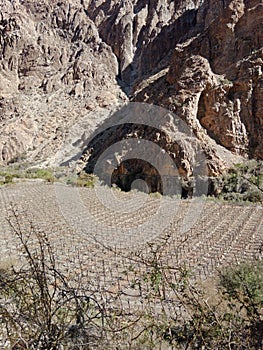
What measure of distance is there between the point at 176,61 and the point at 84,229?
1849 cm

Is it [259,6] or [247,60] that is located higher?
[259,6]

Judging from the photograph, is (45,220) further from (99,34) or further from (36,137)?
(99,34)

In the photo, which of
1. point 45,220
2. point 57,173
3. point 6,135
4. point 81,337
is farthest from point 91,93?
point 81,337

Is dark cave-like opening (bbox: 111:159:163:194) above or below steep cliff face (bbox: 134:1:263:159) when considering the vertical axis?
below

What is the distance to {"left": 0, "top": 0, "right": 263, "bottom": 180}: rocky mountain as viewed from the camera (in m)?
18.3

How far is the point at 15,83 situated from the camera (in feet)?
115

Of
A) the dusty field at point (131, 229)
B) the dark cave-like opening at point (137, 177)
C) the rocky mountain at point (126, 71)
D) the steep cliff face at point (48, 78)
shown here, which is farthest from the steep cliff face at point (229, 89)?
the steep cliff face at point (48, 78)

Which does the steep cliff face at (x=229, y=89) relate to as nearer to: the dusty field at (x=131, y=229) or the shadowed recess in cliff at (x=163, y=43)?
the dusty field at (x=131, y=229)

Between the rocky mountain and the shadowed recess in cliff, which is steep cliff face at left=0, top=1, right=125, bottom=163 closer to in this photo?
the rocky mountain

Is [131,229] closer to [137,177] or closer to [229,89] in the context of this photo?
[137,177]

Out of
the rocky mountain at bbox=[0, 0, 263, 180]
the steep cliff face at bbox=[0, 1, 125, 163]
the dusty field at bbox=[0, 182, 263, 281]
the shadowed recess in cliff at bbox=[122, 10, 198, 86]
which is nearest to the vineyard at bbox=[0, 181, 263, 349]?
the dusty field at bbox=[0, 182, 263, 281]

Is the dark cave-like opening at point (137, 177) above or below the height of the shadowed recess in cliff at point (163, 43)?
below

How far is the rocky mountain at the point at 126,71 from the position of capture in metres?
18.3

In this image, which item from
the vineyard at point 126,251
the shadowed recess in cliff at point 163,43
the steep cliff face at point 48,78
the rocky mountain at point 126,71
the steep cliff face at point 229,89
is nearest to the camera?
the vineyard at point 126,251
